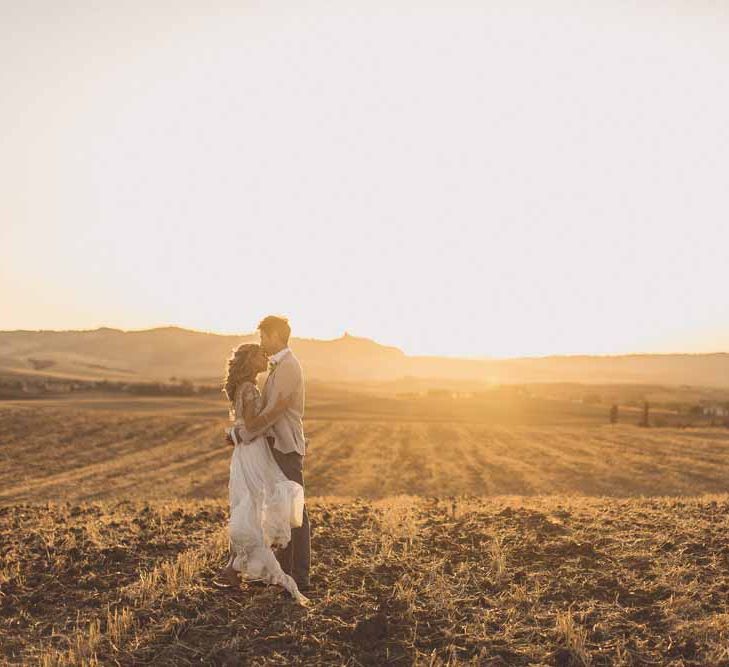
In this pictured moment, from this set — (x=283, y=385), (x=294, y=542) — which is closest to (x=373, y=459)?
(x=294, y=542)

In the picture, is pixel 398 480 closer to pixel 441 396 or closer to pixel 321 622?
pixel 321 622

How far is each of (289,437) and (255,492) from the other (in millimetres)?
602

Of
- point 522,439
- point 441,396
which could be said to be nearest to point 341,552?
point 522,439

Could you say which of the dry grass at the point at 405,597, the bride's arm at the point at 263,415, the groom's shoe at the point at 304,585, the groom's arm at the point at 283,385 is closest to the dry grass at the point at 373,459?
the dry grass at the point at 405,597

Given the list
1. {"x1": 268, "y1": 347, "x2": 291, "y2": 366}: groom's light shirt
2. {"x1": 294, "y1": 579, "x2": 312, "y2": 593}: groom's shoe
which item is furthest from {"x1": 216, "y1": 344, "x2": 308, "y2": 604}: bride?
{"x1": 294, "y1": 579, "x2": 312, "y2": 593}: groom's shoe

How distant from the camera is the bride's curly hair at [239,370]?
21.9 feet

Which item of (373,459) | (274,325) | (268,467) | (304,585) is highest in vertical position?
(274,325)

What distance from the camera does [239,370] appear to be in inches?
263

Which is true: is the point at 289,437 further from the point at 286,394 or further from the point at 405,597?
the point at 405,597

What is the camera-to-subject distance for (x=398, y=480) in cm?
2695

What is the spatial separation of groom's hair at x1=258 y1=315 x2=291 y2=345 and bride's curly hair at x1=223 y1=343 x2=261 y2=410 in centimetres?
21

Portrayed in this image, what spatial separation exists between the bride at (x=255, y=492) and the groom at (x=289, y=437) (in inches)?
3.4

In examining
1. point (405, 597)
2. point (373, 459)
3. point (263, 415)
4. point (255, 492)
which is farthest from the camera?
point (373, 459)

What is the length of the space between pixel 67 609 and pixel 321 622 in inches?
96.6
